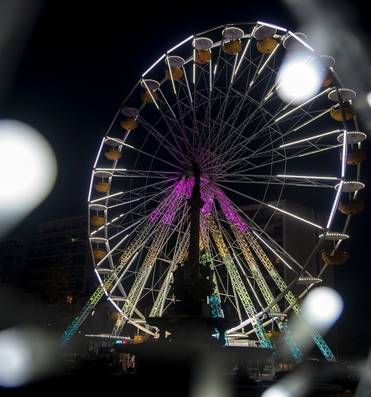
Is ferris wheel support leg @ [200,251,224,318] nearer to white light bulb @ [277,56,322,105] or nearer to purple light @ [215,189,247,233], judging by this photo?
purple light @ [215,189,247,233]

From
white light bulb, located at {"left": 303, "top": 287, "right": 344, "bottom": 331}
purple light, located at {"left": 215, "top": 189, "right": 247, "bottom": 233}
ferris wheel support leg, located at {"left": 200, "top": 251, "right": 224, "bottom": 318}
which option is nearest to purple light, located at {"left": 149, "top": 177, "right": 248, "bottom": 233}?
purple light, located at {"left": 215, "top": 189, "right": 247, "bottom": 233}

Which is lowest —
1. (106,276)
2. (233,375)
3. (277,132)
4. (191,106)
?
(233,375)

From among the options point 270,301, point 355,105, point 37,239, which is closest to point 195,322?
point 270,301

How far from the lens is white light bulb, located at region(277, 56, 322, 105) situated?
23.9 metres

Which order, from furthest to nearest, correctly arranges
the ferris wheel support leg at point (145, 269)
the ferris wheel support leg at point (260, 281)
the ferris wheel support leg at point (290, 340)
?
the ferris wheel support leg at point (145, 269), the ferris wheel support leg at point (290, 340), the ferris wheel support leg at point (260, 281)

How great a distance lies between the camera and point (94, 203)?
2759 cm

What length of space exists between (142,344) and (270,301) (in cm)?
662

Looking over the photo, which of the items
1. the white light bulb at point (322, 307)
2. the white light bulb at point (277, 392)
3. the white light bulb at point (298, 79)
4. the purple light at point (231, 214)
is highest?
the white light bulb at point (298, 79)

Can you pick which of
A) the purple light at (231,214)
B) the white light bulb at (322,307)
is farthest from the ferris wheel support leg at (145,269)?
the white light bulb at (322,307)

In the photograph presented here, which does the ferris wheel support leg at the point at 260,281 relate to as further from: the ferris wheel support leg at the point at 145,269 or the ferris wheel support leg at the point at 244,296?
the ferris wheel support leg at the point at 145,269

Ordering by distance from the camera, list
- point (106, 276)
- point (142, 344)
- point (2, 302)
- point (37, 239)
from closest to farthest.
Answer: point (142, 344) < point (106, 276) < point (2, 302) < point (37, 239)

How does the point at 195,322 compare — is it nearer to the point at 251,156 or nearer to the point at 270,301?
the point at 270,301

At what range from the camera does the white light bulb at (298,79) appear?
23906 millimetres

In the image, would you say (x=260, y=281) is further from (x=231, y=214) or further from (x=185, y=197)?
(x=185, y=197)
